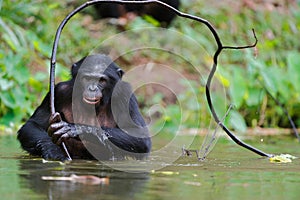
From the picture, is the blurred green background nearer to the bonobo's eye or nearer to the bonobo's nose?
the bonobo's eye

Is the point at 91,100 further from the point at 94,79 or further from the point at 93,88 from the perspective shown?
the point at 94,79

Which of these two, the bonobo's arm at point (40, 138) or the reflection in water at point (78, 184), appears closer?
the reflection in water at point (78, 184)

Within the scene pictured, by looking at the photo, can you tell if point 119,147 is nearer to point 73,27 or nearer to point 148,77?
point 148,77

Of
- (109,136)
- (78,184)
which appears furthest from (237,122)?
(78,184)

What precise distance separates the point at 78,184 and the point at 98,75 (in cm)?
233

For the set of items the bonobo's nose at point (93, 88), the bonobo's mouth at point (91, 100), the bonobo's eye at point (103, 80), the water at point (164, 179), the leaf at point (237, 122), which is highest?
the bonobo's eye at point (103, 80)

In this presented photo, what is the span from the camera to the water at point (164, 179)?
3.30m

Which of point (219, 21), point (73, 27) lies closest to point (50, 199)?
point (73, 27)

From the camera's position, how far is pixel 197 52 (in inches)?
515

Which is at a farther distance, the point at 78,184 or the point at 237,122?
the point at 237,122

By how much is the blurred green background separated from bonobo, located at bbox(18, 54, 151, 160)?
78.9 inches

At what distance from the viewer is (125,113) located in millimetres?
5949

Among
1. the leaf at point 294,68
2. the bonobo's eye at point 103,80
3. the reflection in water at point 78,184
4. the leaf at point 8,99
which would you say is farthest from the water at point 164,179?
the leaf at point 294,68

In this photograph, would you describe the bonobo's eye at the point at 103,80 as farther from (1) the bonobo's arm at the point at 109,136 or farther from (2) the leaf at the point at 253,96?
(2) the leaf at the point at 253,96
